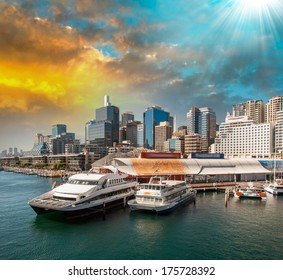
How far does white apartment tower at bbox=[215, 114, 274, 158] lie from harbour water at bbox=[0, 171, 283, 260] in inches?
4032

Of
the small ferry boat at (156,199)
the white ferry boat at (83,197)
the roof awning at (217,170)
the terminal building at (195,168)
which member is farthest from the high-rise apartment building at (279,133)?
the white ferry boat at (83,197)

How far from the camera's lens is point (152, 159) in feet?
243

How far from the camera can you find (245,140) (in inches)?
5655

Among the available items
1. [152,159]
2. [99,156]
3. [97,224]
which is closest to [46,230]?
[97,224]

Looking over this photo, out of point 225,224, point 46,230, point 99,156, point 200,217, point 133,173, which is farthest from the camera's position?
point 99,156

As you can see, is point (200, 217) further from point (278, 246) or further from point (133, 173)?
point (133, 173)

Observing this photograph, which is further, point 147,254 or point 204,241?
point 204,241

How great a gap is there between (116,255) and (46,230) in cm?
1238

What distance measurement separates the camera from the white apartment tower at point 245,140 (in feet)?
444

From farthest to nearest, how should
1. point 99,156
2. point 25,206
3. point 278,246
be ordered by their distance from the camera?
point 99,156, point 25,206, point 278,246

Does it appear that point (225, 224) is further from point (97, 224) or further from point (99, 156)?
point (99, 156)

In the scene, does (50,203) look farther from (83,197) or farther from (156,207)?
(156,207)

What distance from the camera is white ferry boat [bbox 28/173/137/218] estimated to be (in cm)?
3531

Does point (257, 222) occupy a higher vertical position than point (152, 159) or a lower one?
lower
